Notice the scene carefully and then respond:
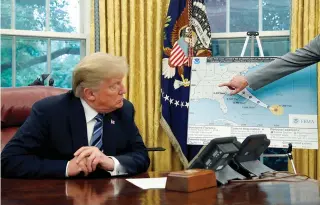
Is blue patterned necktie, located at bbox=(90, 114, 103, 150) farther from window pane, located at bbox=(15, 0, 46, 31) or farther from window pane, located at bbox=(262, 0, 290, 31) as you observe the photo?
window pane, located at bbox=(262, 0, 290, 31)

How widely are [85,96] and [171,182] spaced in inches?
27.5

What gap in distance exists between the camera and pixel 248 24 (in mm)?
3762

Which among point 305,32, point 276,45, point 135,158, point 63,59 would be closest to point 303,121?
point 305,32

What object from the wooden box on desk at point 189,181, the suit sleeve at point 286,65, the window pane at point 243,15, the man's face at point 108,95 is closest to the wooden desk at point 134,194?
the wooden box on desk at point 189,181

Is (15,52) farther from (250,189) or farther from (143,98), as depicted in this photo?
(250,189)

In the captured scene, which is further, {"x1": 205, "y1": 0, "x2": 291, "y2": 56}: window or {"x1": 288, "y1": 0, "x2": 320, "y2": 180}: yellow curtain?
{"x1": 205, "y1": 0, "x2": 291, "y2": 56}: window

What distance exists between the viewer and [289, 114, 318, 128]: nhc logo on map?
2971 millimetres

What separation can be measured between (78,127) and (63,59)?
6.49 feet

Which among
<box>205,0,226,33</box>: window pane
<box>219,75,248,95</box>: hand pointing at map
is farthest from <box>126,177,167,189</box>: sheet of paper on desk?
<box>205,0,226,33</box>: window pane

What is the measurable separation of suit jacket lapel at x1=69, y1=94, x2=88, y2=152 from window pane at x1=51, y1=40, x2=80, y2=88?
6.08 ft

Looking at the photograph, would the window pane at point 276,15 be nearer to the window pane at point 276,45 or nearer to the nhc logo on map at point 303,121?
the window pane at point 276,45

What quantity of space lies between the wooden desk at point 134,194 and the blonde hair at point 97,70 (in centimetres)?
46

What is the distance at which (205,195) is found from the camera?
54.4 inches

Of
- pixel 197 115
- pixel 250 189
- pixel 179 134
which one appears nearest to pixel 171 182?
pixel 250 189
